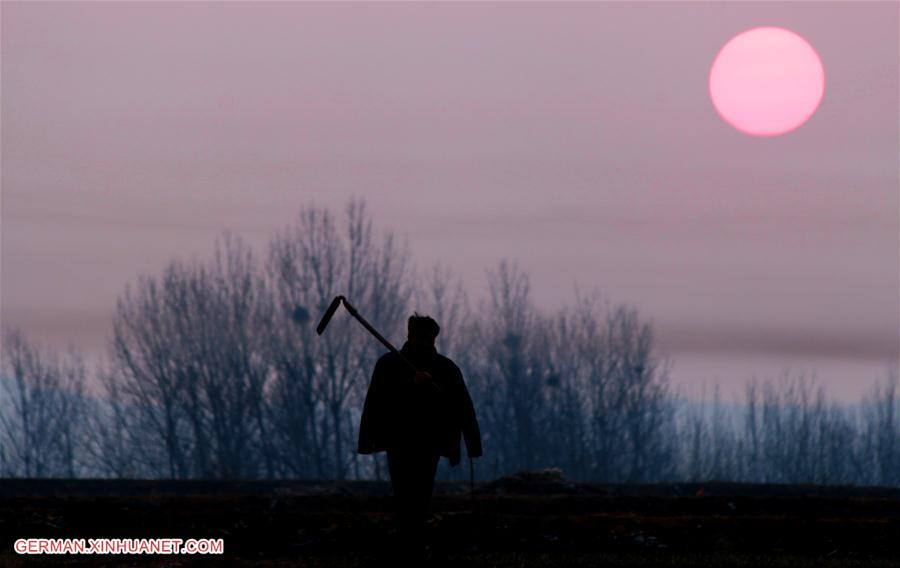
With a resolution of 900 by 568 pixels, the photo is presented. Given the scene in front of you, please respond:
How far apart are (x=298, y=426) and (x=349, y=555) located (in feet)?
160

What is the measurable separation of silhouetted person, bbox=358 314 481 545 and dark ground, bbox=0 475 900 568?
2.08 feet

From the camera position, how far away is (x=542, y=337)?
7350cm

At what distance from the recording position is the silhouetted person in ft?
44.4

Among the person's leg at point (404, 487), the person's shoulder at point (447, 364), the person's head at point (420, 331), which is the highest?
the person's head at point (420, 331)

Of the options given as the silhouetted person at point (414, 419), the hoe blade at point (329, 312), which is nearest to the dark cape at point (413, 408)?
the silhouetted person at point (414, 419)

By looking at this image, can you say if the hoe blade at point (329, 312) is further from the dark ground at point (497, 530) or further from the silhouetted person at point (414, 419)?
the dark ground at point (497, 530)

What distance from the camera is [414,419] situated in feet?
44.5

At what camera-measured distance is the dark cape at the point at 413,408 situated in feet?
44.5

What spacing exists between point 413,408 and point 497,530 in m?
3.73

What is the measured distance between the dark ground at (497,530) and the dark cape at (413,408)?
43.7 inches

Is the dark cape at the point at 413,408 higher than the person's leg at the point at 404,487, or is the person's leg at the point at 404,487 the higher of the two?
the dark cape at the point at 413,408

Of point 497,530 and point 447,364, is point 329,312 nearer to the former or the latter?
point 447,364

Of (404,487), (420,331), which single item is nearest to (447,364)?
(420,331)

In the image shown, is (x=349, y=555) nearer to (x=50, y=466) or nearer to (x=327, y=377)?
(x=327, y=377)
